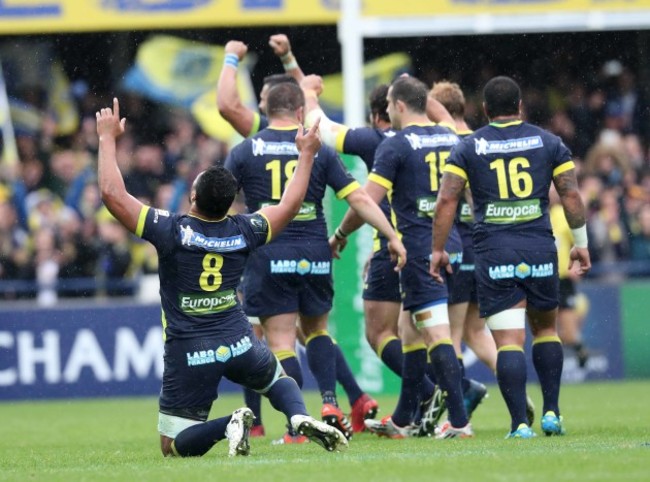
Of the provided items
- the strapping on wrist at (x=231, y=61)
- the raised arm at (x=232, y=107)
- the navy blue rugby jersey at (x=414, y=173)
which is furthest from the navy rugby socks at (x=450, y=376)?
the strapping on wrist at (x=231, y=61)

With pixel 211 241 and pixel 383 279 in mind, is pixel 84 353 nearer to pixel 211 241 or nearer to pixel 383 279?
pixel 383 279

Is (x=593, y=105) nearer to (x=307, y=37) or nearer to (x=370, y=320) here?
(x=307, y=37)

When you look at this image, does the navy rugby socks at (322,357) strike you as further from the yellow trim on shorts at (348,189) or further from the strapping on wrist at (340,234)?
the yellow trim on shorts at (348,189)

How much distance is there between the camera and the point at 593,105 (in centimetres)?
2092

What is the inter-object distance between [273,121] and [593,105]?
39.3 ft

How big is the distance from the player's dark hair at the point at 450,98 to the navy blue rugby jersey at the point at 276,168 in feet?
4.36

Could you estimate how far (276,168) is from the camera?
9.70 m

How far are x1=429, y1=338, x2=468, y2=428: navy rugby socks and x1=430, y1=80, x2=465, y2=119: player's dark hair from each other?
6.91 ft

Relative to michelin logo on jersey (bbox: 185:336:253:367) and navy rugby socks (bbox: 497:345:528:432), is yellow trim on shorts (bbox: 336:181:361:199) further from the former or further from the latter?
michelin logo on jersey (bbox: 185:336:253:367)

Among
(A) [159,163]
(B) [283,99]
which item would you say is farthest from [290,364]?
(A) [159,163]

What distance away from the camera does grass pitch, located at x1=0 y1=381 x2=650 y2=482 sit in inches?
259

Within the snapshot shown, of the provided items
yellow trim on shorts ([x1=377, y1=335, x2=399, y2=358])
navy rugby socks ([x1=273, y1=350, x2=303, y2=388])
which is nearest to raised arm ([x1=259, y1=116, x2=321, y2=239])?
navy rugby socks ([x1=273, y1=350, x2=303, y2=388])

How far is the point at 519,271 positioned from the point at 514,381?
695 millimetres

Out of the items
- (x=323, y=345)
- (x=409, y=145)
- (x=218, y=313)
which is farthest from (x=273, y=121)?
(x=218, y=313)
